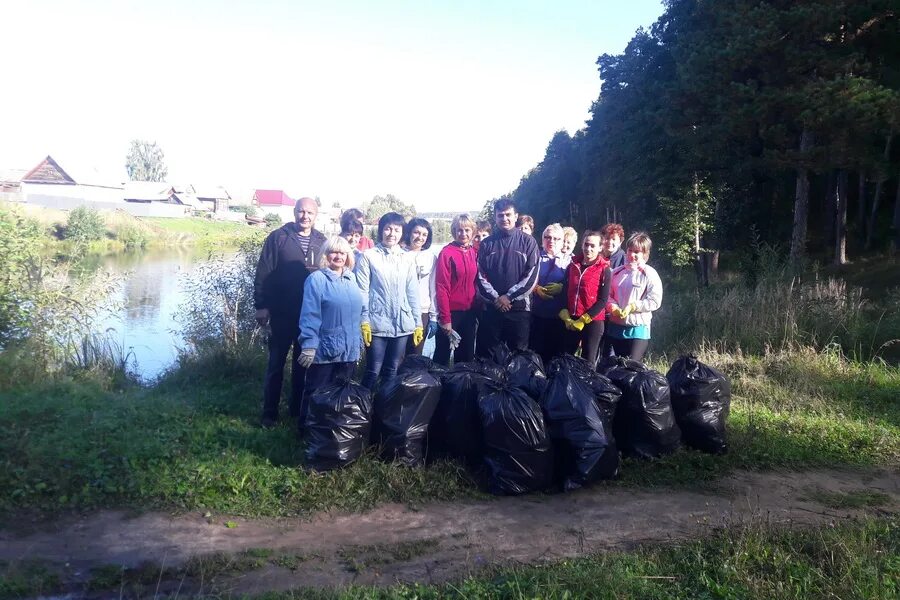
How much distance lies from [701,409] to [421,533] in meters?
2.40

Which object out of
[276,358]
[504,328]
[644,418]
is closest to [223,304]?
[276,358]

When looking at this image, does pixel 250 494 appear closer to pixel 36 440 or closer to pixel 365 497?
pixel 365 497

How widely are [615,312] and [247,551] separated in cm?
371

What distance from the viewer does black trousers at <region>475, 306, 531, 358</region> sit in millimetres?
6152

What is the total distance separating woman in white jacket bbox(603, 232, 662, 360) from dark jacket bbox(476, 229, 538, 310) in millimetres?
727

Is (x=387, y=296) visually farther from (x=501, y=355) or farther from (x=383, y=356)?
(x=501, y=355)

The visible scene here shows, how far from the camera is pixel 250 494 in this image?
13.8 feet

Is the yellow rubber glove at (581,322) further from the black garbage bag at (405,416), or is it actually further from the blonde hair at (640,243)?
the black garbage bag at (405,416)

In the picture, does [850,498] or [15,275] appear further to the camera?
[15,275]

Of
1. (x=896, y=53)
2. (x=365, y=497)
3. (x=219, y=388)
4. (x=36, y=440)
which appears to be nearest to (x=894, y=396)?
(x=365, y=497)

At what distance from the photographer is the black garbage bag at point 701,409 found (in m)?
5.03

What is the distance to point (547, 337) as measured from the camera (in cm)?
648

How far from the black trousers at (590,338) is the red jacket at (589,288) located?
0.11 meters

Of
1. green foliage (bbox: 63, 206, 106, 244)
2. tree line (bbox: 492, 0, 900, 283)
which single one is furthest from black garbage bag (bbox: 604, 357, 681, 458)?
green foliage (bbox: 63, 206, 106, 244)
